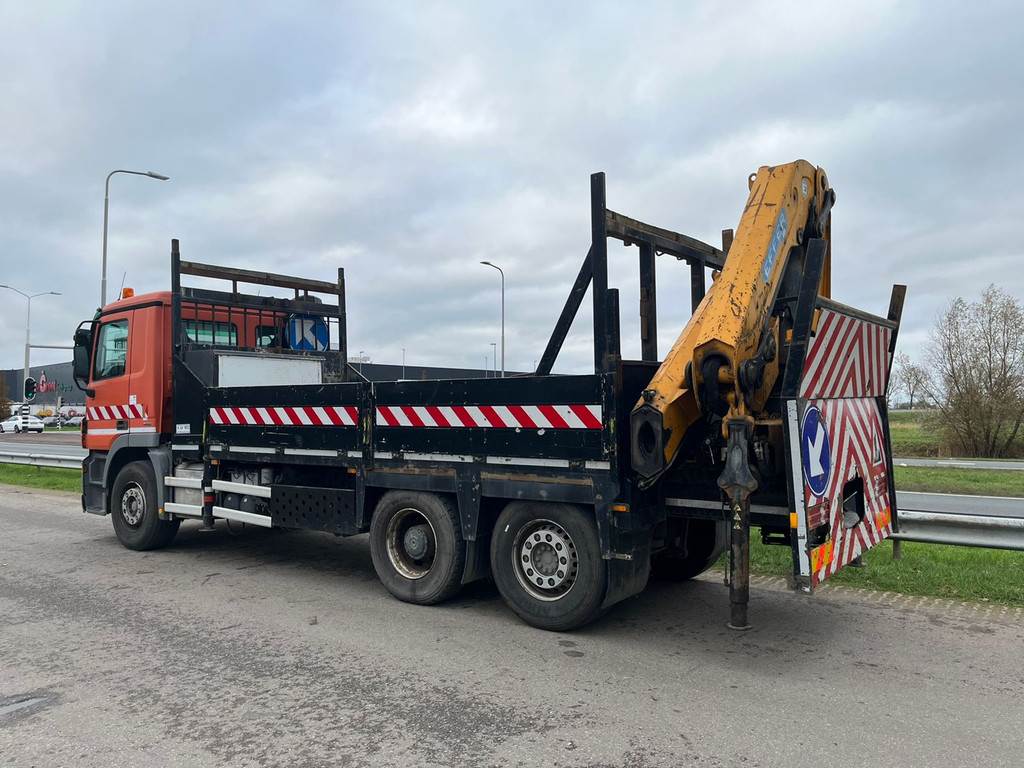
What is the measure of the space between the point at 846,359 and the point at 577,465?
210 centimetres

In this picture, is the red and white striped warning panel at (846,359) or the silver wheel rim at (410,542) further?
the silver wheel rim at (410,542)

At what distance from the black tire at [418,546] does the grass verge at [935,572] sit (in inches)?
121

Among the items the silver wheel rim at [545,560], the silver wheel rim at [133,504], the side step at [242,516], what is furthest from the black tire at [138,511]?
the silver wheel rim at [545,560]

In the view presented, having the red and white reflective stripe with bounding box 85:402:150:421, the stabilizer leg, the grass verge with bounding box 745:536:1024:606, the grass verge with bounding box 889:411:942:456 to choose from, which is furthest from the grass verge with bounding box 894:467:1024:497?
the red and white reflective stripe with bounding box 85:402:150:421

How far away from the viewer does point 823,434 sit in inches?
203

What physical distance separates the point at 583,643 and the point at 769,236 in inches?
120

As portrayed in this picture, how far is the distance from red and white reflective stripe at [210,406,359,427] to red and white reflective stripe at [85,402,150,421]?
1189mm

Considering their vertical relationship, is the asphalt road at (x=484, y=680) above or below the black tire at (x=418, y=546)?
below

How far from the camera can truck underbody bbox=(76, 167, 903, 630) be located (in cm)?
512

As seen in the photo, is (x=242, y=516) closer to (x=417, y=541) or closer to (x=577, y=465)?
(x=417, y=541)

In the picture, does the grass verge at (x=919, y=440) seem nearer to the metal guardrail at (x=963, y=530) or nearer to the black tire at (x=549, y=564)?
the metal guardrail at (x=963, y=530)

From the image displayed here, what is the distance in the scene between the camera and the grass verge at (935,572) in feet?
21.2

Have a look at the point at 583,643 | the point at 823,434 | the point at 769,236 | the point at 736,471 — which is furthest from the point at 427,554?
the point at 769,236

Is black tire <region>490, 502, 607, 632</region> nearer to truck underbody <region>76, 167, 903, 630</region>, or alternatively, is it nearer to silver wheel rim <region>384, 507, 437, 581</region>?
truck underbody <region>76, 167, 903, 630</region>
